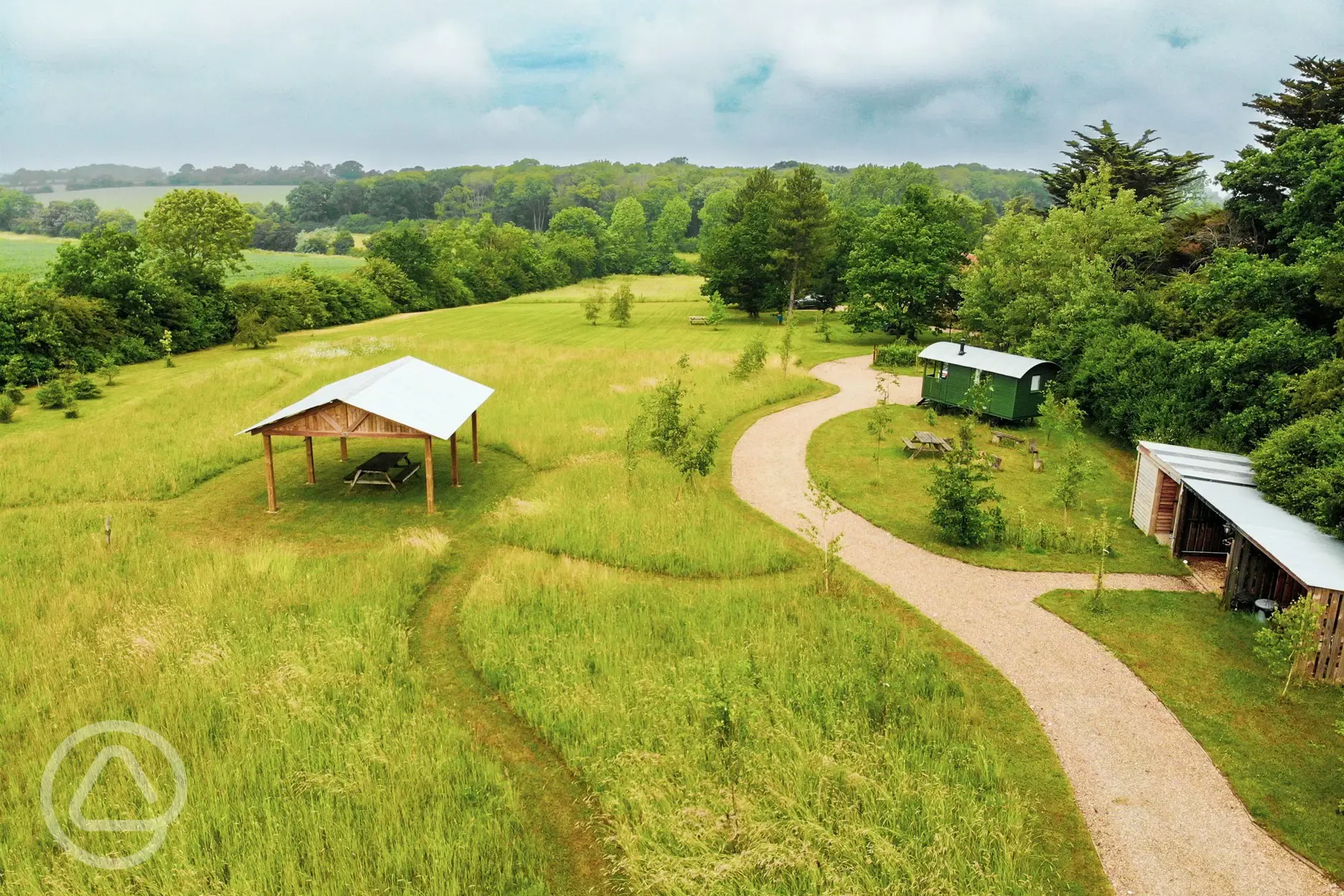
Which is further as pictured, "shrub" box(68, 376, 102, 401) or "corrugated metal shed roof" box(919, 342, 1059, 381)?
"shrub" box(68, 376, 102, 401)

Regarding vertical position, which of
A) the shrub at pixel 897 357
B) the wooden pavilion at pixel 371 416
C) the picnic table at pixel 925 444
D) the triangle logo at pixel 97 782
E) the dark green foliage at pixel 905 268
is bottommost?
the triangle logo at pixel 97 782

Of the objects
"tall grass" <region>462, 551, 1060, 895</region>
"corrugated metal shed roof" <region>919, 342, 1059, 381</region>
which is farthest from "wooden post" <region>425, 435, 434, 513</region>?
"corrugated metal shed roof" <region>919, 342, 1059, 381</region>

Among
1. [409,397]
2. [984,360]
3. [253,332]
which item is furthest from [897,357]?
[253,332]

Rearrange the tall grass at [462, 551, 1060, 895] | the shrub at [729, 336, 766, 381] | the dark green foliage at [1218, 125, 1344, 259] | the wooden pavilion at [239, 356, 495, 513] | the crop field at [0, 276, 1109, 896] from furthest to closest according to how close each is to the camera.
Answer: the shrub at [729, 336, 766, 381] → the dark green foliage at [1218, 125, 1344, 259] → the wooden pavilion at [239, 356, 495, 513] → the crop field at [0, 276, 1109, 896] → the tall grass at [462, 551, 1060, 895]

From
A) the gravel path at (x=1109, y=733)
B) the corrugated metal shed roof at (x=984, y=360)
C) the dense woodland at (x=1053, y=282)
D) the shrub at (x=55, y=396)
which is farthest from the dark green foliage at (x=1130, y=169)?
the shrub at (x=55, y=396)

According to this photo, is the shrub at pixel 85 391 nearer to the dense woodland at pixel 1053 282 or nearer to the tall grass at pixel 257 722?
the dense woodland at pixel 1053 282

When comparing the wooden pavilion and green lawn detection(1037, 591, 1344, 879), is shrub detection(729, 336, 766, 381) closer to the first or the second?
the wooden pavilion

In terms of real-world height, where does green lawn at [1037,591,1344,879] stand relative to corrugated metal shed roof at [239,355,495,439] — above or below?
below
